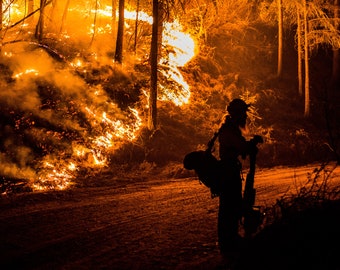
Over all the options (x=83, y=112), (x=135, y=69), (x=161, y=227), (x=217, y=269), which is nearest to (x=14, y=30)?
(x=135, y=69)

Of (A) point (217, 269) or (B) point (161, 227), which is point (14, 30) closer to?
(B) point (161, 227)

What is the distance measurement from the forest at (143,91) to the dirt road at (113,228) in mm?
2373

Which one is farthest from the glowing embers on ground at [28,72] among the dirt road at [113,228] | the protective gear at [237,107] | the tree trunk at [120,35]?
the protective gear at [237,107]

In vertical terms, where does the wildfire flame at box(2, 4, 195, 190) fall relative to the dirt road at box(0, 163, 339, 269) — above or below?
above

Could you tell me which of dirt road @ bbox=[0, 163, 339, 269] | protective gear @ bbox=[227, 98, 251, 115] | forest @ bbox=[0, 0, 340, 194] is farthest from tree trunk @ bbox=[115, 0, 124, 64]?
protective gear @ bbox=[227, 98, 251, 115]

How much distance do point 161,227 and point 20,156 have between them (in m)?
7.08

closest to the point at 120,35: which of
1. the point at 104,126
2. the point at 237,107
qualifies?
the point at 104,126

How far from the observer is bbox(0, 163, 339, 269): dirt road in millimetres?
4988

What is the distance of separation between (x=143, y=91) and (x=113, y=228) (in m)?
11.8

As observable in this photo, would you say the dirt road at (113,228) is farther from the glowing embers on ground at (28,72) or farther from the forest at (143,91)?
the glowing embers on ground at (28,72)

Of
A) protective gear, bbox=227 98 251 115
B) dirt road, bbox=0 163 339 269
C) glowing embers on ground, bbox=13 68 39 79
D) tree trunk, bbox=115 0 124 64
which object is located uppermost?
tree trunk, bbox=115 0 124 64

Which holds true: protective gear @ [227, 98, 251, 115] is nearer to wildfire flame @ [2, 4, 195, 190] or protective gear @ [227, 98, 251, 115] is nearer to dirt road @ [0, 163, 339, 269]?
dirt road @ [0, 163, 339, 269]

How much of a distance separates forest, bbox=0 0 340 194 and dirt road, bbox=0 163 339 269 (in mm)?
2373

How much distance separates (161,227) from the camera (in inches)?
255
